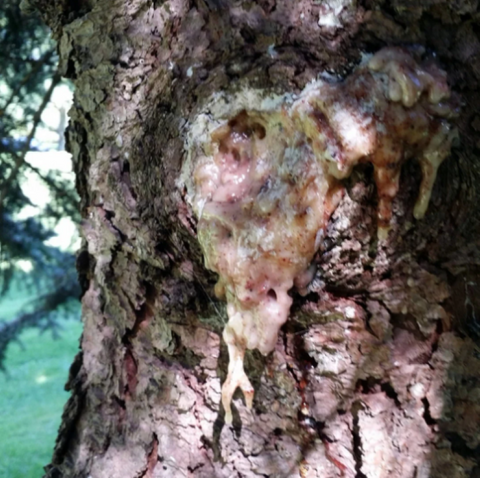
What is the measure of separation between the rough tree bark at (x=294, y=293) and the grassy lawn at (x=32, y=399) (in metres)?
1.97

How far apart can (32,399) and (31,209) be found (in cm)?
167

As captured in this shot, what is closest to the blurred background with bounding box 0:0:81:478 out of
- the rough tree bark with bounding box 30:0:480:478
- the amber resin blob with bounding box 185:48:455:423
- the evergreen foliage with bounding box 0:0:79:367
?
the evergreen foliage with bounding box 0:0:79:367

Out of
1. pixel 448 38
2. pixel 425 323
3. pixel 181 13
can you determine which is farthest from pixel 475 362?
pixel 181 13

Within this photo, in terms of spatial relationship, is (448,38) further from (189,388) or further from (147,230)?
(189,388)

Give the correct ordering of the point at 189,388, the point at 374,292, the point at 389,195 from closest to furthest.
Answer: the point at 389,195
the point at 374,292
the point at 189,388

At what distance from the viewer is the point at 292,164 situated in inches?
22.8

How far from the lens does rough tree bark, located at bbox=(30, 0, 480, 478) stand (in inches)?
23.6

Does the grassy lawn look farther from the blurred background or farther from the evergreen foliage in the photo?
the evergreen foliage

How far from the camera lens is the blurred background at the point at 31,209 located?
195cm

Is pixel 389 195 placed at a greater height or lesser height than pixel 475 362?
greater

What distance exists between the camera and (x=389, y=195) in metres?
0.57

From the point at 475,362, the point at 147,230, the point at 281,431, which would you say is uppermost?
the point at 147,230

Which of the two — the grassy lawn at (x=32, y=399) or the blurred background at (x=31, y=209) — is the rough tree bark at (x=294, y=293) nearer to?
the blurred background at (x=31, y=209)

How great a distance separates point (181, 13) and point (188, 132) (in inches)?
7.6
